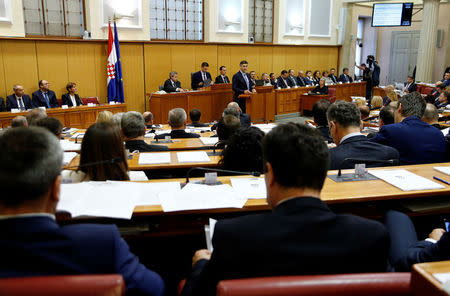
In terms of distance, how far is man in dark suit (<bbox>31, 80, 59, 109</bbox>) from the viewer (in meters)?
8.30

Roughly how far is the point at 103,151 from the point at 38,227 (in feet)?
4.00

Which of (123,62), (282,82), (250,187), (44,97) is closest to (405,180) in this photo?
(250,187)

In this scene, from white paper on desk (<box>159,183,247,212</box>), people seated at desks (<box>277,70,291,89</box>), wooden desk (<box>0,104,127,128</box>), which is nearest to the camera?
white paper on desk (<box>159,183,247,212</box>)

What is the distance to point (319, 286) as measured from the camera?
45.4 inches

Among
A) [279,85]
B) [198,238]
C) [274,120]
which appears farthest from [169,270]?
[279,85]

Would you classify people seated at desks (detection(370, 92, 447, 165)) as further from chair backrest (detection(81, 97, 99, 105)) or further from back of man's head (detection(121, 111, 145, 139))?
chair backrest (detection(81, 97, 99, 105))

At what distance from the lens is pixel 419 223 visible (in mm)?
3055

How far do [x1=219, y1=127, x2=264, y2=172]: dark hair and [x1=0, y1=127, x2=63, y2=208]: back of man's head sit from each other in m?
1.68

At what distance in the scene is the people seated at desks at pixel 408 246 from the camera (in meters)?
1.60

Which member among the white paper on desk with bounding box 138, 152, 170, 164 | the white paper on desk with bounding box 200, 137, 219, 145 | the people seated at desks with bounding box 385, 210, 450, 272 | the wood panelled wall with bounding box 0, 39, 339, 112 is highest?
the wood panelled wall with bounding box 0, 39, 339, 112

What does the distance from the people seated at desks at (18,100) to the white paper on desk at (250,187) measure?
22.8ft

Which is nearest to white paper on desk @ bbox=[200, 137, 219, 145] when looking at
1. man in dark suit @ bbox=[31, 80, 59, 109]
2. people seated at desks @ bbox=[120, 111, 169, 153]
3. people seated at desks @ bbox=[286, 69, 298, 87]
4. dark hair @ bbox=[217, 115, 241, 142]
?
dark hair @ bbox=[217, 115, 241, 142]

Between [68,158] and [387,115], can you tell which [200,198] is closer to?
[68,158]

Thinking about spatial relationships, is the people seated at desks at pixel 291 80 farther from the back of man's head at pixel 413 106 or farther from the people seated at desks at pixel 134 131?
the people seated at desks at pixel 134 131
